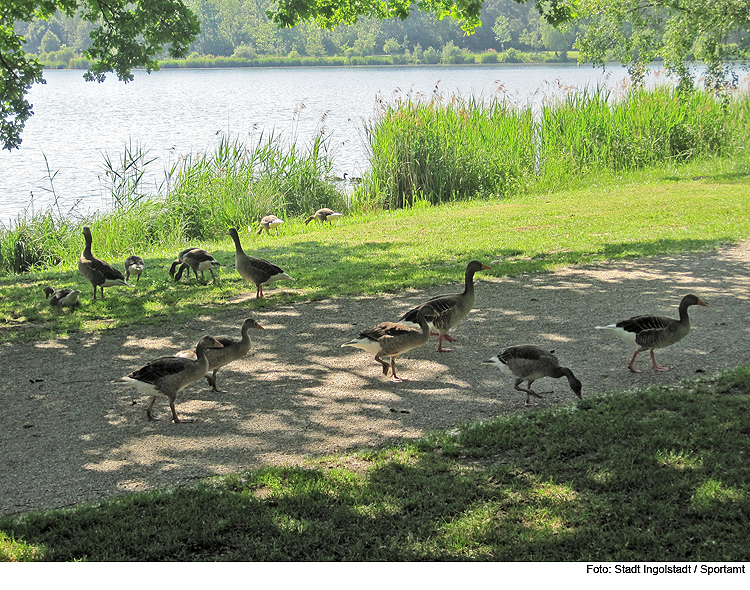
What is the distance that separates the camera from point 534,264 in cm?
1188

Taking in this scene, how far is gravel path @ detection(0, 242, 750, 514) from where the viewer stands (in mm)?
5738

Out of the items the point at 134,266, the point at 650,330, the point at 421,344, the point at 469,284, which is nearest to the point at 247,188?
the point at 134,266

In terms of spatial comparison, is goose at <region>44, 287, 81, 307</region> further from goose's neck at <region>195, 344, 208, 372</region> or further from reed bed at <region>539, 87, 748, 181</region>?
reed bed at <region>539, 87, 748, 181</region>

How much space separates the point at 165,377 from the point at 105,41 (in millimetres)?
8219

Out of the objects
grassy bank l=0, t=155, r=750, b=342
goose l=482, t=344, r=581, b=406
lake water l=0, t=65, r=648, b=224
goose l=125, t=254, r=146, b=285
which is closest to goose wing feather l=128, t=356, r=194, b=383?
goose l=482, t=344, r=581, b=406

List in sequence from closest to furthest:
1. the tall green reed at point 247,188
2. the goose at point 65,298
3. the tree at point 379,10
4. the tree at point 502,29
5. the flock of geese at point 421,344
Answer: the flock of geese at point 421,344
the goose at point 65,298
the tree at point 379,10
the tall green reed at point 247,188
the tree at point 502,29

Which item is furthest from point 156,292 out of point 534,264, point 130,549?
point 130,549

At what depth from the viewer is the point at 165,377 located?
20.2ft

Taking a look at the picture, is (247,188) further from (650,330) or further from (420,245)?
(650,330)

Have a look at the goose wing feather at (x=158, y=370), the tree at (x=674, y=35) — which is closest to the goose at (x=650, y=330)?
the goose wing feather at (x=158, y=370)

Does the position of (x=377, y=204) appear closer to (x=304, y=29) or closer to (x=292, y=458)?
(x=292, y=458)

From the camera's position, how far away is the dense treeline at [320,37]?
8575 cm

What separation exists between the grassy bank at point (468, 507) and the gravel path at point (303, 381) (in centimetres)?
44

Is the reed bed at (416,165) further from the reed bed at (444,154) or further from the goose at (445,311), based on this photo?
the goose at (445,311)
